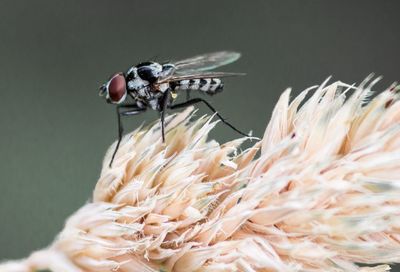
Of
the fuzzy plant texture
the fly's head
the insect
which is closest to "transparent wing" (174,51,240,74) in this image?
the insect

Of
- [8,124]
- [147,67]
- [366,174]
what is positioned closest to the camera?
[366,174]

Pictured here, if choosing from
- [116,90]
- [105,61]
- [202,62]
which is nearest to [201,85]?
[202,62]

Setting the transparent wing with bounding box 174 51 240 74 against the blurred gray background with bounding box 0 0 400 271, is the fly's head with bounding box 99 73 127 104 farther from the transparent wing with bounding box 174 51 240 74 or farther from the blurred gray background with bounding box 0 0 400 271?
the blurred gray background with bounding box 0 0 400 271

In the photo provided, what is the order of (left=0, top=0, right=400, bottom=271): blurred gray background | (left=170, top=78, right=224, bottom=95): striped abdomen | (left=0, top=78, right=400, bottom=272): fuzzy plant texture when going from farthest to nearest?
1. (left=0, top=0, right=400, bottom=271): blurred gray background
2. (left=170, top=78, right=224, bottom=95): striped abdomen
3. (left=0, top=78, right=400, bottom=272): fuzzy plant texture

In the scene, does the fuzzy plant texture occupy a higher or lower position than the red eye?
lower

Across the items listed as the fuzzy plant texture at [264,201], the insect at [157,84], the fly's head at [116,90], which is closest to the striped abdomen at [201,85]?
the insect at [157,84]

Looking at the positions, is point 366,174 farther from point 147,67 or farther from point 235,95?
point 235,95

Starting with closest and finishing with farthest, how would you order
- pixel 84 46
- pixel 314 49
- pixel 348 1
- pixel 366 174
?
pixel 366 174
pixel 84 46
pixel 314 49
pixel 348 1

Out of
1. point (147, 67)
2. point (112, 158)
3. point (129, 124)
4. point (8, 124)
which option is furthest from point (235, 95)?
point (112, 158)
